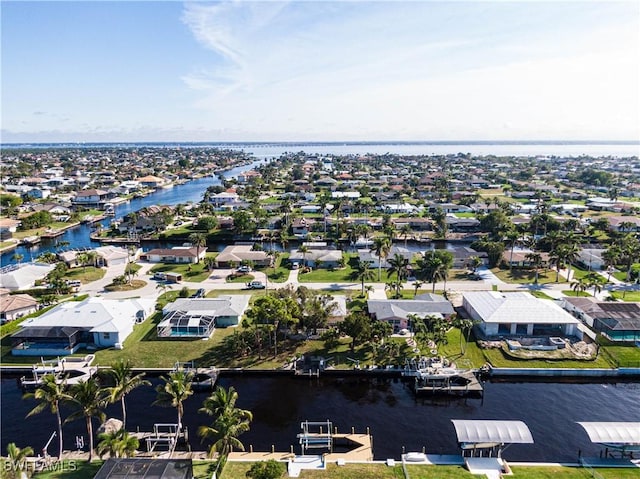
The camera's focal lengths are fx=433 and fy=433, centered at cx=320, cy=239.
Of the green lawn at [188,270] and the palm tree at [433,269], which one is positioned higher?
the palm tree at [433,269]

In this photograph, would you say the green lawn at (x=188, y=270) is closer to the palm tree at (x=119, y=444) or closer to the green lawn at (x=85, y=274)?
the green lawn at (x=85, y=274)

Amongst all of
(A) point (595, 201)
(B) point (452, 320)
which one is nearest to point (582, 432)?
(B) point (452, 320)

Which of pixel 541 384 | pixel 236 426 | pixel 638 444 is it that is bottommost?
pixel 541 384

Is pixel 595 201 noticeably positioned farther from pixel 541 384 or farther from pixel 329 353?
pixel 329 353

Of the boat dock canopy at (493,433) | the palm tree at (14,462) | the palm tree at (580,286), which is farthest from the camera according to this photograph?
the palm tree at (580,286)

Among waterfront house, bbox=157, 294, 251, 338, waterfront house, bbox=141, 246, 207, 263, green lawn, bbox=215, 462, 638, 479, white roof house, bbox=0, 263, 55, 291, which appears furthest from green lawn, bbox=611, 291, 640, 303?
white roof house, bbox=0, 263, 55, 291

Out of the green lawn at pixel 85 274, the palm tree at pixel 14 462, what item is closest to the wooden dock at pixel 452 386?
the palm tree at pixel 14 462

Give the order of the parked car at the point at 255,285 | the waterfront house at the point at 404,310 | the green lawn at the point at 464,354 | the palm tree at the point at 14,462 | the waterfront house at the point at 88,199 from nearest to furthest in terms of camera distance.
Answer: the palm tree at the point at 14,462 < the green lawn at the point at 464,354 < the waterfront house at the point at 404,310 < the parked car at the point at 255,285 < the waterfront house at the point at 88,199
